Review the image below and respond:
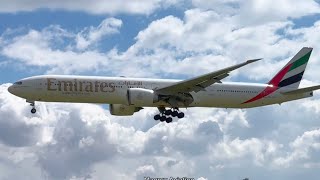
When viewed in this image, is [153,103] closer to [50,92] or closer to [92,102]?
[92,102]

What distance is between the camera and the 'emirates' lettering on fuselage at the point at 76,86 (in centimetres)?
6831

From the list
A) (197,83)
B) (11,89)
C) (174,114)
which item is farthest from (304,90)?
(11,89)

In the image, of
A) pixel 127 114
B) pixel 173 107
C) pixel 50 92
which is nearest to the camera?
pixel 50 92

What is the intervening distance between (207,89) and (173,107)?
4.22 meters

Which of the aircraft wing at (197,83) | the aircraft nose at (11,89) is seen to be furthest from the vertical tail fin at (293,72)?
the aircraft nose at (11,89)

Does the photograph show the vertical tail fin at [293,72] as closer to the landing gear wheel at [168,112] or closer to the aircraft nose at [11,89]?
the landing gear wheel at [168,112]

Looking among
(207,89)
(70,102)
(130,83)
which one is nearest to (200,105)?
(207,89)

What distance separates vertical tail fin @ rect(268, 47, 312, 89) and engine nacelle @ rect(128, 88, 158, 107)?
633 inches

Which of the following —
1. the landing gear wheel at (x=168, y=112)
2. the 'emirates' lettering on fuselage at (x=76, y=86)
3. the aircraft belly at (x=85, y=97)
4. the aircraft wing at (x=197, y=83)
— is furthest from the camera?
the landing gear wheel at (x=168, y=112)

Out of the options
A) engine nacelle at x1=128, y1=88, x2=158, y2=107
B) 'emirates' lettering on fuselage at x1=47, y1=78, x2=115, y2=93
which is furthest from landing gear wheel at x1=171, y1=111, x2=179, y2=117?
'emirates' lettering on fuselage at x1=47, y1=78, x2=115, y2=93

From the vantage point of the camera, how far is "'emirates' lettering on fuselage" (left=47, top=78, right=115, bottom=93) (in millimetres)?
68312

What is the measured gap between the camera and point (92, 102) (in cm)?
6962

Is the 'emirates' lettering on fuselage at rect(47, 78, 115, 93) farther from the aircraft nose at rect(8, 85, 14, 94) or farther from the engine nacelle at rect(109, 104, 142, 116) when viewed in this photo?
the engine nacelle at rect(109, 104, 142, 116)

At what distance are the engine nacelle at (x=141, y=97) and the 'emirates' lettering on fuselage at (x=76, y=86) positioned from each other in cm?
245
